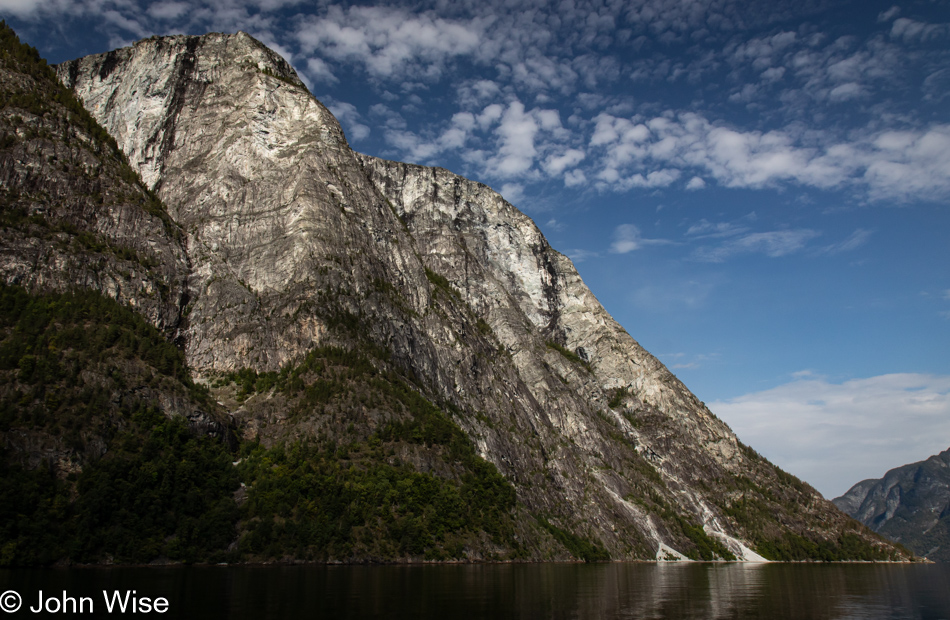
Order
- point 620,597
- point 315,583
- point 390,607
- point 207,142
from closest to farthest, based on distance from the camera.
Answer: point 390,607 < point 620,597 < point 315,583 < point 207,142

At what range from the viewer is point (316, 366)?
124 meters

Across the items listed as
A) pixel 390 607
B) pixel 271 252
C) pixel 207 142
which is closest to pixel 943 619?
pixel 390 607

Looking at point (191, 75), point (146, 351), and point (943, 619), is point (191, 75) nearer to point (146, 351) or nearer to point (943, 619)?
point (146, 351)

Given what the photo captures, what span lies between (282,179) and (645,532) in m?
142

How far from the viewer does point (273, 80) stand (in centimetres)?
17675
